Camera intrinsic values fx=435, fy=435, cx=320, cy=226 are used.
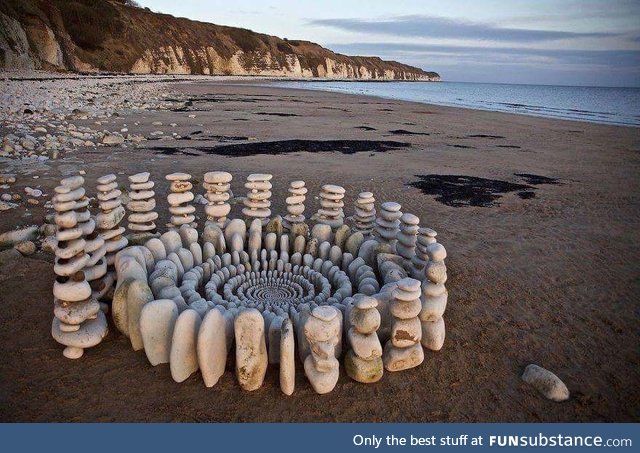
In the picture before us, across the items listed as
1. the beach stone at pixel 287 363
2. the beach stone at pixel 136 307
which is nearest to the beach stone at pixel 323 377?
the beach stone at pixel 287 363

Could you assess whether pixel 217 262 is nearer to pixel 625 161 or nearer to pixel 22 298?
pixel 22 298

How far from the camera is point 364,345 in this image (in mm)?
3102

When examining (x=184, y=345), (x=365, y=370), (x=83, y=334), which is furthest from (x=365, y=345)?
(x=83, y=334)

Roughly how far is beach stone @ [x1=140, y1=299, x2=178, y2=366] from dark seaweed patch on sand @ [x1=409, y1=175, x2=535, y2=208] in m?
6.08

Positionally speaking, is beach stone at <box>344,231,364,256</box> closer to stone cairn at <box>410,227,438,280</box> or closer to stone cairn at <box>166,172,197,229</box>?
stone cairn at <box>410,227,438,280</box>

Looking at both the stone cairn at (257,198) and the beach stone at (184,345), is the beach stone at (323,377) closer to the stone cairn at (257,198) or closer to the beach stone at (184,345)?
the beach stone at (184,345)

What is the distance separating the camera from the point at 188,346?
3.08m

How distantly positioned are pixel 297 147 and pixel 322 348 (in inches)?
423

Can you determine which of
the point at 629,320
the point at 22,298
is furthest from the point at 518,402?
the point at 22,298

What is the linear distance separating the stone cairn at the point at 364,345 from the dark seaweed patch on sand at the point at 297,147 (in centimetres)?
894

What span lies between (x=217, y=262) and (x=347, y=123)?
17.4 metres

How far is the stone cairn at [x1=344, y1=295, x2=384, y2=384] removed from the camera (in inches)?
121

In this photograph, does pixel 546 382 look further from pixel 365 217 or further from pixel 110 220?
pixel 110 220

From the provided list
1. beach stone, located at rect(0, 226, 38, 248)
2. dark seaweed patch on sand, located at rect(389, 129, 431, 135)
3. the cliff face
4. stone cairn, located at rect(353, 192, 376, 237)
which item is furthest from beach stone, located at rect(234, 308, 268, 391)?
the cliff face
